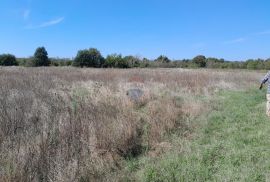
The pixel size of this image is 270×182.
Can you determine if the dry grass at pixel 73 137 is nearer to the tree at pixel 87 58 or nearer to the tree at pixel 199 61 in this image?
the tree at pixel 87 58

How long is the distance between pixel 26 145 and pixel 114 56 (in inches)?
2390

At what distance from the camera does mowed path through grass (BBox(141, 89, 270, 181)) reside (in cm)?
569

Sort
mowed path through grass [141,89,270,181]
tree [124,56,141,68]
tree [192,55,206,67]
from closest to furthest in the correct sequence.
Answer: mowed path through grass [141,89,270,181] < tree [124,56,141,68] < tree [192,55,206,67]

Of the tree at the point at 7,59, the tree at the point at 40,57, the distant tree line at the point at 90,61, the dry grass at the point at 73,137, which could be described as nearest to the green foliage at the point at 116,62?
the distant tree line at the point at 90,61

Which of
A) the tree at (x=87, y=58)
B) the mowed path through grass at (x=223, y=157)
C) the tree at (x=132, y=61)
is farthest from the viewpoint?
the tree at (x=132, y=61)

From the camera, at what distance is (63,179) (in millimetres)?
5043

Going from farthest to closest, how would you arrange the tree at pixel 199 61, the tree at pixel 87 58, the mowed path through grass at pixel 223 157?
1. the tree at pixel 199 61
2. the tree at pixel 87 58
3. the mowed path through grass at pixel 223 157

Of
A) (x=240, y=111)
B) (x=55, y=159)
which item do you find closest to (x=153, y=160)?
(x=55, y=159)

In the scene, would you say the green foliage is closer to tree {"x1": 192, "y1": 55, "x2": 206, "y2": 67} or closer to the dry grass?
tree {"x1": 192, "y1": 55, "x2": 206, "y2": 67}

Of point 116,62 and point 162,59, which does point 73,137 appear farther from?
point 162,59

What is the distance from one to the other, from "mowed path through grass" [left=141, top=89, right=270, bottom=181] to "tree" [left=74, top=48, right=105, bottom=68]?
167 feet

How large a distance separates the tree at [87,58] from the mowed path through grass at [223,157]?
1999 inches

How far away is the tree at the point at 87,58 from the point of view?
59.4m

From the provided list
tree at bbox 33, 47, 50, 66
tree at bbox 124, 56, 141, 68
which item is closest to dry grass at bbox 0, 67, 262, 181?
tree at bbox 33, 47, 50, 66
